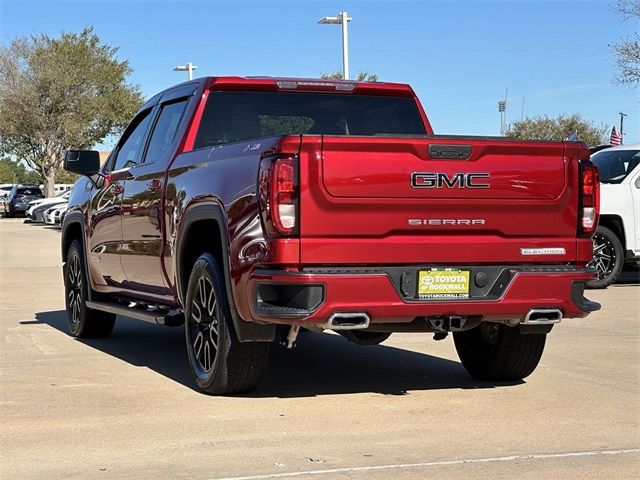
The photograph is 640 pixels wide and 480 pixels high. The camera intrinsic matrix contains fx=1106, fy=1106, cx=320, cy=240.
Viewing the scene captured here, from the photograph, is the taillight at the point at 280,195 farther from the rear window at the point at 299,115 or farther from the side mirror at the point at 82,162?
the side mirror at the point at 82,162

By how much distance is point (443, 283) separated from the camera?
21.5ft

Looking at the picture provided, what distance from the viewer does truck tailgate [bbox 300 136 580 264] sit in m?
6.23

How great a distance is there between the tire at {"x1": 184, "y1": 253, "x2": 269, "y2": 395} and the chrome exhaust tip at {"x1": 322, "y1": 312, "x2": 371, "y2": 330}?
72cm

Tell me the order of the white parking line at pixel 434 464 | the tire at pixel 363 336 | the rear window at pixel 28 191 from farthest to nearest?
the rear window at pixel 28 191, the tire at pixel 363 336, the white parking line at pixel 434 464

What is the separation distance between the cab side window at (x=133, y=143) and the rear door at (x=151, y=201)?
0.20 meters

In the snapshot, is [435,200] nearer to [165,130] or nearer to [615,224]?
[165,130]

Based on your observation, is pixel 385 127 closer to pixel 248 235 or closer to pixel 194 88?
pixel 194 88

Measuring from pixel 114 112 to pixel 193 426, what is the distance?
189 feet

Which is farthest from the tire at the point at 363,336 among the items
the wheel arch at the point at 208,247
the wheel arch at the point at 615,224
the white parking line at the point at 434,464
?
the wheel arch at the point at 615,224

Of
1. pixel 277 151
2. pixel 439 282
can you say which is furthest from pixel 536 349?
pixel 277 151

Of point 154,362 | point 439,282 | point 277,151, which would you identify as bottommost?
point 154,362

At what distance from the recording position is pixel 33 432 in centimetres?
612

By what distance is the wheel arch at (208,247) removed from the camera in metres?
6.59

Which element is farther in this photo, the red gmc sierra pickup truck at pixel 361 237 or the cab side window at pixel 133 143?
the cab side window at pixel 133 143
